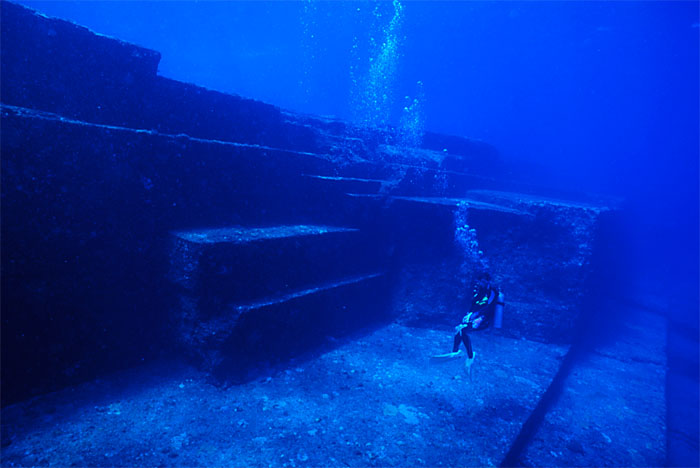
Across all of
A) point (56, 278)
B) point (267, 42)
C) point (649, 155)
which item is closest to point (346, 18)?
point (267, 42)

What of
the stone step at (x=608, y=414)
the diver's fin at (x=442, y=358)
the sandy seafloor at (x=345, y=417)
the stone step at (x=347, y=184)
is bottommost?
the stone step at (x=608, y=414)

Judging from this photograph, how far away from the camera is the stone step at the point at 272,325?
3.70m

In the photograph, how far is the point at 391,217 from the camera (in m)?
6.91

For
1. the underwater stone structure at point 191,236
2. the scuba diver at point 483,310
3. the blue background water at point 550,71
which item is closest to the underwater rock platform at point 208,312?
the underwater stone structure at point 191,236

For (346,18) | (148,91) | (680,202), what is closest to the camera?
(148,91)

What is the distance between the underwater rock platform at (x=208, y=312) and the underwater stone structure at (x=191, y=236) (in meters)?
0.02

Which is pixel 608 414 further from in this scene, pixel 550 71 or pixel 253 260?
pixel 550 71

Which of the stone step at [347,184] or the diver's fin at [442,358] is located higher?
the stone step at [347,184]

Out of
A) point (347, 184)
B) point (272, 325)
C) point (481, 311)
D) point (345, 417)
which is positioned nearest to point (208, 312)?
point (272, 325)

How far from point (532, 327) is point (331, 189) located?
14.1ft

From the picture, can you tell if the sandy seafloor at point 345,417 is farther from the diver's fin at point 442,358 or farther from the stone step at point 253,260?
the stone step at point 253,260

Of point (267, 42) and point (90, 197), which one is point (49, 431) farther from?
point (267, 42)

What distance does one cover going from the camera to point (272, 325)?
4133mm

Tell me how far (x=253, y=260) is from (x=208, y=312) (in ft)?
2.46
